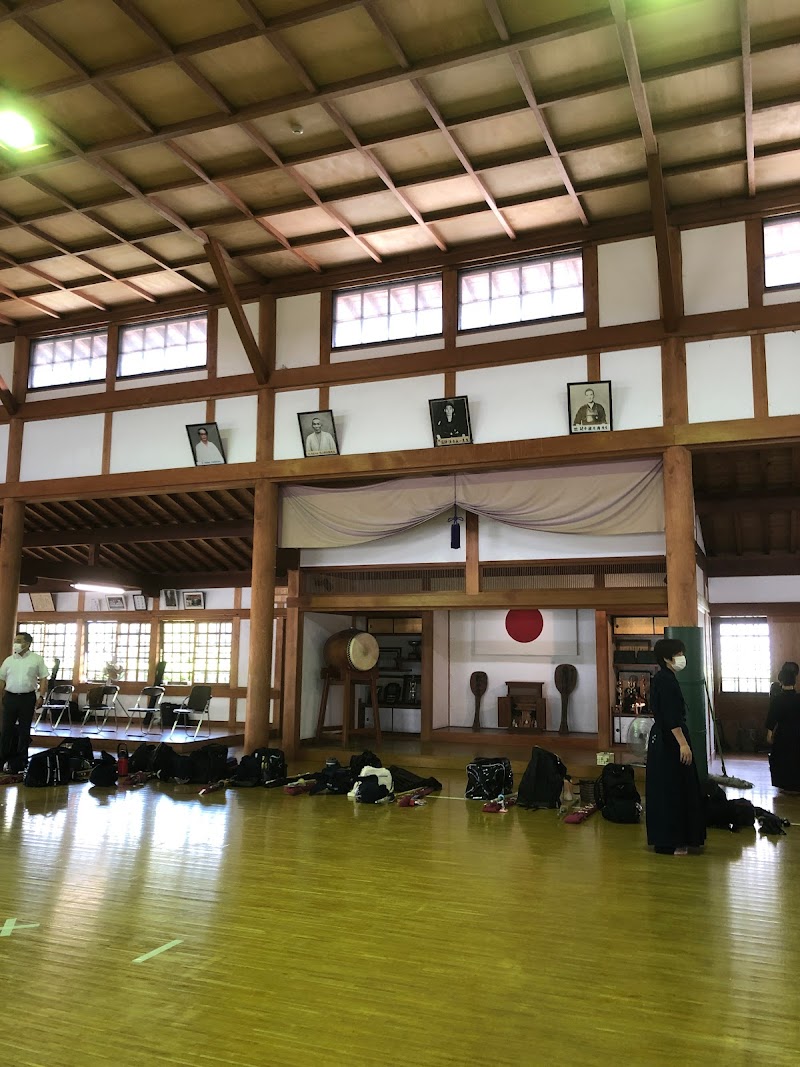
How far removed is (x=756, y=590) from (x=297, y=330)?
6985mm

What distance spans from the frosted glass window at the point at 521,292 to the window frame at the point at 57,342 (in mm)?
4861

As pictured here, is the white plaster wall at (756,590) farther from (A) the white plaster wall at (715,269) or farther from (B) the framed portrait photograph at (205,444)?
(B) the framed portrait photograph at (205,444)

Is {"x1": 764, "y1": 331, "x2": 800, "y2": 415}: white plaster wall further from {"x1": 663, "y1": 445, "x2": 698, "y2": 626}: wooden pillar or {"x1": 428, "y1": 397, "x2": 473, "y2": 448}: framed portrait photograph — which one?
{"x1": 428, "y1": 397, "x2": 473, "y2": 448}: framed portrait photograph

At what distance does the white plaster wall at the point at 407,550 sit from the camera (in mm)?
9266

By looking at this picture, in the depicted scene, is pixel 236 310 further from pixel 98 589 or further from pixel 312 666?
pixel 98 589

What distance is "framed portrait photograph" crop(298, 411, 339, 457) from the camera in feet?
29.8

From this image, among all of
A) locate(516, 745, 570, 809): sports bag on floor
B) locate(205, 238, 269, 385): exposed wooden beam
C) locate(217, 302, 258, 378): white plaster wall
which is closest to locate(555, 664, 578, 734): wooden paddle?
locate(516, 745, 570, 809): sports bag on floor

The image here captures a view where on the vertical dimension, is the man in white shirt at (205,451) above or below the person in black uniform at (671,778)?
above

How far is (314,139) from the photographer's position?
7.11 m

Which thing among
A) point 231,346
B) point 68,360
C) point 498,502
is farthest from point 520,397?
point 68,360

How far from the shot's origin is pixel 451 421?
854 cm

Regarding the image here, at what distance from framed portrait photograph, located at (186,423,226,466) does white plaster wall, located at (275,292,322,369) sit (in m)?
1.10

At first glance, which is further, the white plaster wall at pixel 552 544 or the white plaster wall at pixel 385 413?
the white plaster wall at pixel 385 413

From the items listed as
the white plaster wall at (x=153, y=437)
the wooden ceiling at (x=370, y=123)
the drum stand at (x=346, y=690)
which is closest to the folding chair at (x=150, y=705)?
the drum stand at (x=346, y=690)
